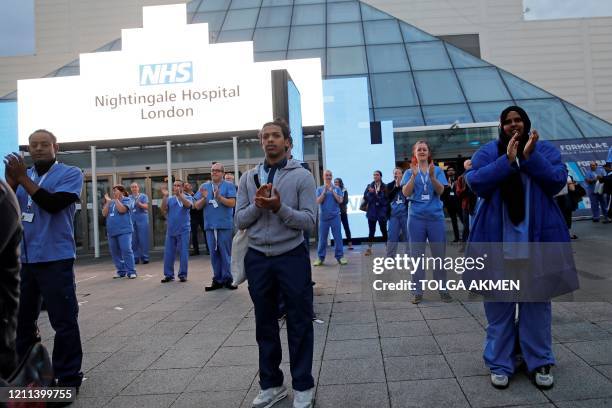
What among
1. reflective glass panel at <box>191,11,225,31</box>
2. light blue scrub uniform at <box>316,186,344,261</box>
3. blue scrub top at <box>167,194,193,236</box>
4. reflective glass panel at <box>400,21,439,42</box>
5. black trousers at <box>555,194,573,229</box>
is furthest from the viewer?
reflective glass panel at <box>191,11,225,31</box>

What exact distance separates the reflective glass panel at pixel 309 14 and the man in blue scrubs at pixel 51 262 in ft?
60.6

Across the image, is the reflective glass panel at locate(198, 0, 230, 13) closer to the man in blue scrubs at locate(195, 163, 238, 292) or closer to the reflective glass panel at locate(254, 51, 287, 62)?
the reflective glass panel at locate(254, 51, 287, 62)

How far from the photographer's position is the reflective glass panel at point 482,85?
16359mm

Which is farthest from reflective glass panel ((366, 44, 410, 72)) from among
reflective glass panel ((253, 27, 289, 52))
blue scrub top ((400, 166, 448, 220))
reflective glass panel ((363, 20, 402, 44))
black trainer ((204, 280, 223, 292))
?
blue scrub top ((400, 166, 448, 220))

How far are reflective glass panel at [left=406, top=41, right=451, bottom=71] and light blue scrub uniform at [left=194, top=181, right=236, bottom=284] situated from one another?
38.9ft

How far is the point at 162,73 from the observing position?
466 inches

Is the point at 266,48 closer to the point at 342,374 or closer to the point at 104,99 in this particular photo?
the point at 104,99

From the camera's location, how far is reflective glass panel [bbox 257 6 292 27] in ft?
67.9

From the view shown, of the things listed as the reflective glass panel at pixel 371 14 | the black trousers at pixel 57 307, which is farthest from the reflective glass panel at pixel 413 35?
the black trousers at pixel 57 307

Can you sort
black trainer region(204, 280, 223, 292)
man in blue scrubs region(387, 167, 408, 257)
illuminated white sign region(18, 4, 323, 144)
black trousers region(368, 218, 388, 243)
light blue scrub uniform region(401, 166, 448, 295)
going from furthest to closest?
illuminated white sign region(18, 4, 323, 144) → black trousers region(368, 218, 388, 243) → man in blue scrubs region(387, 167, 408, 257) → black trainer region(204, 280, 223, 292) → light blue scrub uniform region(401, 166, 448, 295)

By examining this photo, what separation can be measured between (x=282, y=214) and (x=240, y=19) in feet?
66.5

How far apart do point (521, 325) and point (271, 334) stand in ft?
5.55

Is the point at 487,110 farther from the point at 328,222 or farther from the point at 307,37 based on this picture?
the point at 328,222

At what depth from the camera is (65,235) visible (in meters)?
3.53
